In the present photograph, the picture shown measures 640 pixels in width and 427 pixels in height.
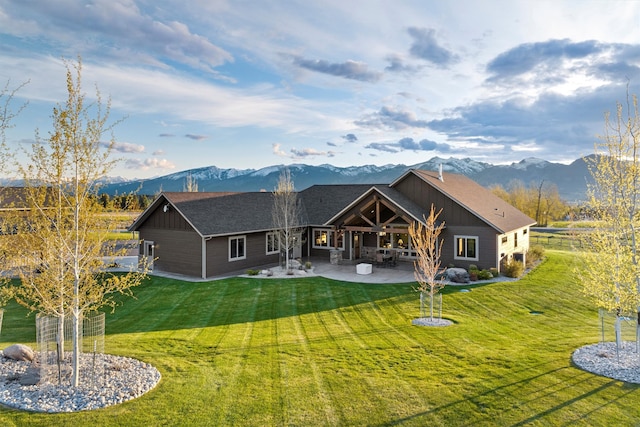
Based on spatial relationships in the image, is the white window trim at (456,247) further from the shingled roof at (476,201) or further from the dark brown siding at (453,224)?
the shingled roof at (476,201)

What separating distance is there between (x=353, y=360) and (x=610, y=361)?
6450mm

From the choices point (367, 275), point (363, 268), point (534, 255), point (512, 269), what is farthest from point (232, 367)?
point (534, 255)

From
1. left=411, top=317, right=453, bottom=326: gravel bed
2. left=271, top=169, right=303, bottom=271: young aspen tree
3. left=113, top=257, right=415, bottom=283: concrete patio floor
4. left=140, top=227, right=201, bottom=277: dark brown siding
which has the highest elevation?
left=271, top=169, right=303, bottom=271: young aspen tree

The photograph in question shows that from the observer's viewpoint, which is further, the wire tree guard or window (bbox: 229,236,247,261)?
window (bbox: 229,236,247,261)

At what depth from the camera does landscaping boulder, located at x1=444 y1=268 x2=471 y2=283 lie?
2127cm

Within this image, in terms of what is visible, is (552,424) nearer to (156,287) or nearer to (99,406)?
(99,406)

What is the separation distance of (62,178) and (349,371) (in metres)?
7.61

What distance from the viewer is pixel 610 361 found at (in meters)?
10.3

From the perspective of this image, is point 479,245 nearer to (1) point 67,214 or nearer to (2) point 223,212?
(2) point 223,212

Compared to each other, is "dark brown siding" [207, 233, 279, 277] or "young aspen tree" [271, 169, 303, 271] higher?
"young aspen tree" [271, 169, 303, 271]

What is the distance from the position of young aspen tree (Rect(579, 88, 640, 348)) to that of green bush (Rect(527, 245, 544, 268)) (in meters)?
16.4

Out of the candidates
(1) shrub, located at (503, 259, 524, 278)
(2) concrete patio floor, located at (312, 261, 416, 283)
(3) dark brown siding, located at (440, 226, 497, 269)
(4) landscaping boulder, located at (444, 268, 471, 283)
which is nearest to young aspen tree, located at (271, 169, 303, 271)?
(2) concrete patio floor, located at (312, 261, 416, 283)

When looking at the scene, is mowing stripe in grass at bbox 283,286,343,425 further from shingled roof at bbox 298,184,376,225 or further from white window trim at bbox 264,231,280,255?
shingled roof at bbox 298,184,376,225

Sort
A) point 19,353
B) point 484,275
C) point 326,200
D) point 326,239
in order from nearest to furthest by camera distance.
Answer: point 19,353 → point 484,275 → point 326,239 → point 326,200
